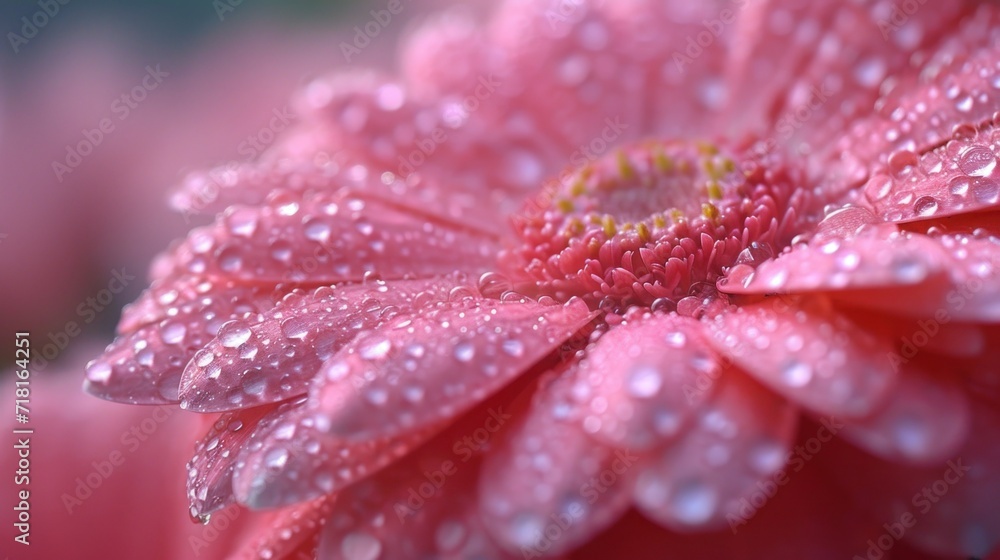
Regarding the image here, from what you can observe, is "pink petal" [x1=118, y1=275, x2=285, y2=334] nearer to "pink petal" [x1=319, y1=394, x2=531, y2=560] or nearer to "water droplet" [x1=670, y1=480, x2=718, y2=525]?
"pink petal" [x1=319, y1=394, x2=531, y2=560]

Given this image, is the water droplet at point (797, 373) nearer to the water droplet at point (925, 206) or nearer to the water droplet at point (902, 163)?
the water droplet at point (925, 206)

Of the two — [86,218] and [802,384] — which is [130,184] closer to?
[86,218]

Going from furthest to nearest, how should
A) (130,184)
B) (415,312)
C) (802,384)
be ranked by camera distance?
(130,184) < (415,312) < (802,384)

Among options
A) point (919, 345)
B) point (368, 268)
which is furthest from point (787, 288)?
point (368, 268)

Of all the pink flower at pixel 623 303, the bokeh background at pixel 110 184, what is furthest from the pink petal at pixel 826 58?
the bokeh background at pixel 110 184

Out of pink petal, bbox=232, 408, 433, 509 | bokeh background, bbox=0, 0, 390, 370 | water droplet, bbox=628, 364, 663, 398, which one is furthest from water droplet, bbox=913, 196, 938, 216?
bokeh background, bbox=0, 0, 390, 370

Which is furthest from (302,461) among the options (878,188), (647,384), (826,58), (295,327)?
(826,58)
